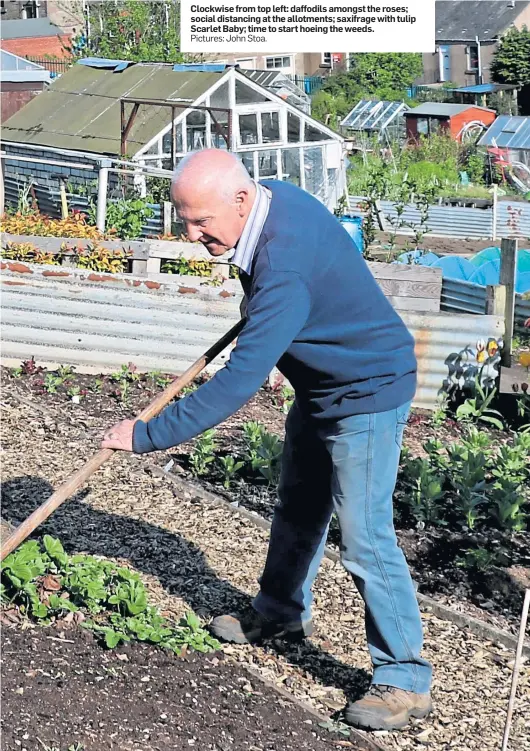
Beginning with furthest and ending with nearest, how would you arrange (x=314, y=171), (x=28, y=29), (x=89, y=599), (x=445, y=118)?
(x=28, y=29), (x=445, y=118), (x=314, y=171), (x=89, y=599)

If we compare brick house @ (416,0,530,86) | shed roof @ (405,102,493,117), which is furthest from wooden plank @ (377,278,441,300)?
brick house @ (416,0,530,86)

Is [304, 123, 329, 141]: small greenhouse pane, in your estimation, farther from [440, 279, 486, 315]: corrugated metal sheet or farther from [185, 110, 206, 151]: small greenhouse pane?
[440, 279, 486, 315]: corrugated metal sheet

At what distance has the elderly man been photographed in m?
3.04

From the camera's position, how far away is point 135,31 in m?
31.6

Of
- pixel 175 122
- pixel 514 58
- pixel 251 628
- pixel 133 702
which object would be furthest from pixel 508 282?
pixel 514 58

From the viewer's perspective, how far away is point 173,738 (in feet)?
10.4

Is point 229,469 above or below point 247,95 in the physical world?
below

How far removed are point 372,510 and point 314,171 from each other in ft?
69.5

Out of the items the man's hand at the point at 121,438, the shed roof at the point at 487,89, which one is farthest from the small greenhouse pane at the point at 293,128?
the shed roof at the point at 487,89

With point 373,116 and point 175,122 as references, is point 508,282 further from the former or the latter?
point 373,116

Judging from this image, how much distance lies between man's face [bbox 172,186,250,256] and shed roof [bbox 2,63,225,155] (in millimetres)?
16638

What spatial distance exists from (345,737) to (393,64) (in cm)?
5670

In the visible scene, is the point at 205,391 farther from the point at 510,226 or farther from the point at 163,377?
the point at 510,226

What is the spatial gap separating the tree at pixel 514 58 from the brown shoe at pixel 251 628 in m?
52.4
